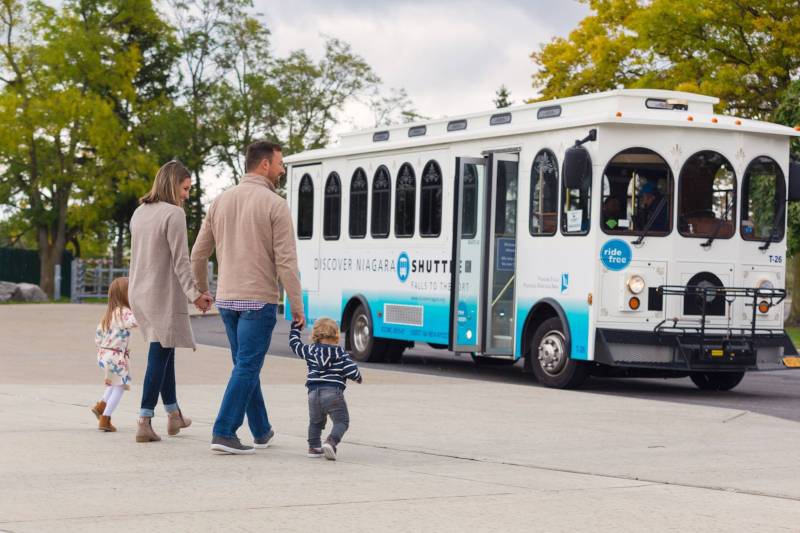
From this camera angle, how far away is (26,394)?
13367mm

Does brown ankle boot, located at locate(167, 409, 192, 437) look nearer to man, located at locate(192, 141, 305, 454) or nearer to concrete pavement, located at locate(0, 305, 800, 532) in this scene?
concrete pavement, located at locate(0, 305, 800, 532)

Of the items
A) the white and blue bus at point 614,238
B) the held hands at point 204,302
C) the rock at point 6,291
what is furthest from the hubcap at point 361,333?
the rock at point 6,291

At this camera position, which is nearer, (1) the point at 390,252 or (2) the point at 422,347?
(1) the point at 390,252

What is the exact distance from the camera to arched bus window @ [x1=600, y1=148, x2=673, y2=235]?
15922 millimetres

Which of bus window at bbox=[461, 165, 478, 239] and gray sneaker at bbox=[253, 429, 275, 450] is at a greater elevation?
bus window at bbox=[461, 165, 478, 239]

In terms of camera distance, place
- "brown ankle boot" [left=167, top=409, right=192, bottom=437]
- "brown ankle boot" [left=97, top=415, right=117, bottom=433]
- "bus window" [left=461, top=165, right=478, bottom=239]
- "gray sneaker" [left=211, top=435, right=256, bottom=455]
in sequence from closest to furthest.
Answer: "gray sneaker" [left=211, top=435, right=256, bottom=455], "brown ankle boot" [left=167, top=409, right=192, bottom=437], "brown ankle boot" [left=97, top=415, right=117, bottom=433], "bus window" [left=461, top=165, right=478, bottom=239]

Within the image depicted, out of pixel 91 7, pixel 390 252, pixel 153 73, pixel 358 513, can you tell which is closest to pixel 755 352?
pixel 390 252

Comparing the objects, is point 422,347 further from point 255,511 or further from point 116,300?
point 255,511

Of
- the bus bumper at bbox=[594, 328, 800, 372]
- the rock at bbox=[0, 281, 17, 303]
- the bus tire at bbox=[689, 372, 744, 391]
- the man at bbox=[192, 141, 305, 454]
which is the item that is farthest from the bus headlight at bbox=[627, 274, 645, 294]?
the rock at bbox=[0, 281, 17, 303]

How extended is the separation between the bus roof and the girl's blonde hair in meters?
7.04

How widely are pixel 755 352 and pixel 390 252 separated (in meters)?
5.94

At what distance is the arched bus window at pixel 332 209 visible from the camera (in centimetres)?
2178

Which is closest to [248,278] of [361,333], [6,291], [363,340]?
[363,340]

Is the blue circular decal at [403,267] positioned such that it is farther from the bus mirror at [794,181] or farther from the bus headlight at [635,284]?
the bus mirror at [794,181]
